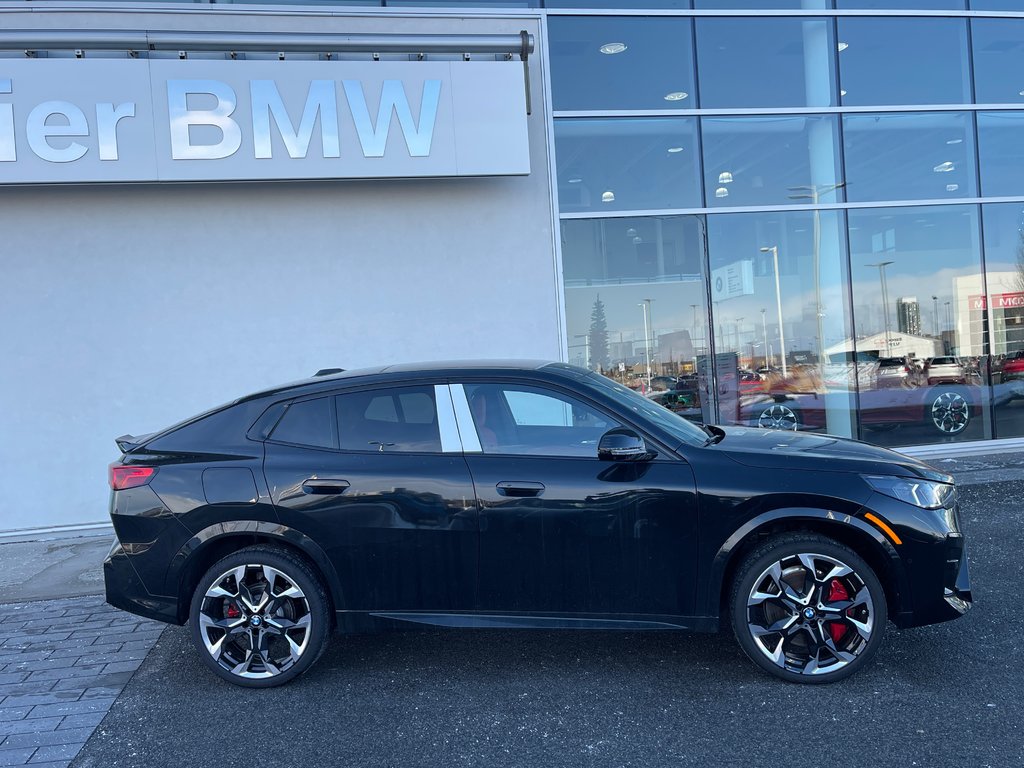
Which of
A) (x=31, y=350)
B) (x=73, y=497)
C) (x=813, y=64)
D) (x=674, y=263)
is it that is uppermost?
(x=813, y=64)

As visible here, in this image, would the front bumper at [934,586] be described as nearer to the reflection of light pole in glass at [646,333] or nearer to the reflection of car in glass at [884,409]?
the reflection of light pole in glass at [646,333]

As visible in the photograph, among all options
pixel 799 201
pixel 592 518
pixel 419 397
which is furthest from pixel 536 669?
pixel 799 201

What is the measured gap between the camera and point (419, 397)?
4.15 metres

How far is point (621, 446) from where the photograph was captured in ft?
12.3

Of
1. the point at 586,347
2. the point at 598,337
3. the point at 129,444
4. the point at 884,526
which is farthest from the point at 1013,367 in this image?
the point at 129,444

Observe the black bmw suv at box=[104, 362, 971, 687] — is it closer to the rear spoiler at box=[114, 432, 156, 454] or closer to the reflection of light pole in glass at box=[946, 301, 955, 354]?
the rear spoiler at box=[114, 432, 156, 454]

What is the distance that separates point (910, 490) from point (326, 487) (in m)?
2.96

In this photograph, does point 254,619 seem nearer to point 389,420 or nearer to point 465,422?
point 389,420

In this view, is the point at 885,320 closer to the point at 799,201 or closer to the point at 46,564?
the point at 799,201

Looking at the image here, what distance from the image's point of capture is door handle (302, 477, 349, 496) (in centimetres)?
396

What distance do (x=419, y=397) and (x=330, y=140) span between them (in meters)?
4.89

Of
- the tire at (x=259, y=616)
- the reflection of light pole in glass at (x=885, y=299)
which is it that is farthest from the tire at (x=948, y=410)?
the tire at (x=259, y=616)

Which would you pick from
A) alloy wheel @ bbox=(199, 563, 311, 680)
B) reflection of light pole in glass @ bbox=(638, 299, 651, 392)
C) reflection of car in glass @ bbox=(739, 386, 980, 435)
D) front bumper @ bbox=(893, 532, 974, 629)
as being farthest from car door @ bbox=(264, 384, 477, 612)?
reflection of car in glass @ bbox=(739, 386, 980, 435)

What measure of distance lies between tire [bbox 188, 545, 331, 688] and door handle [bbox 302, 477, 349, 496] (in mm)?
365
